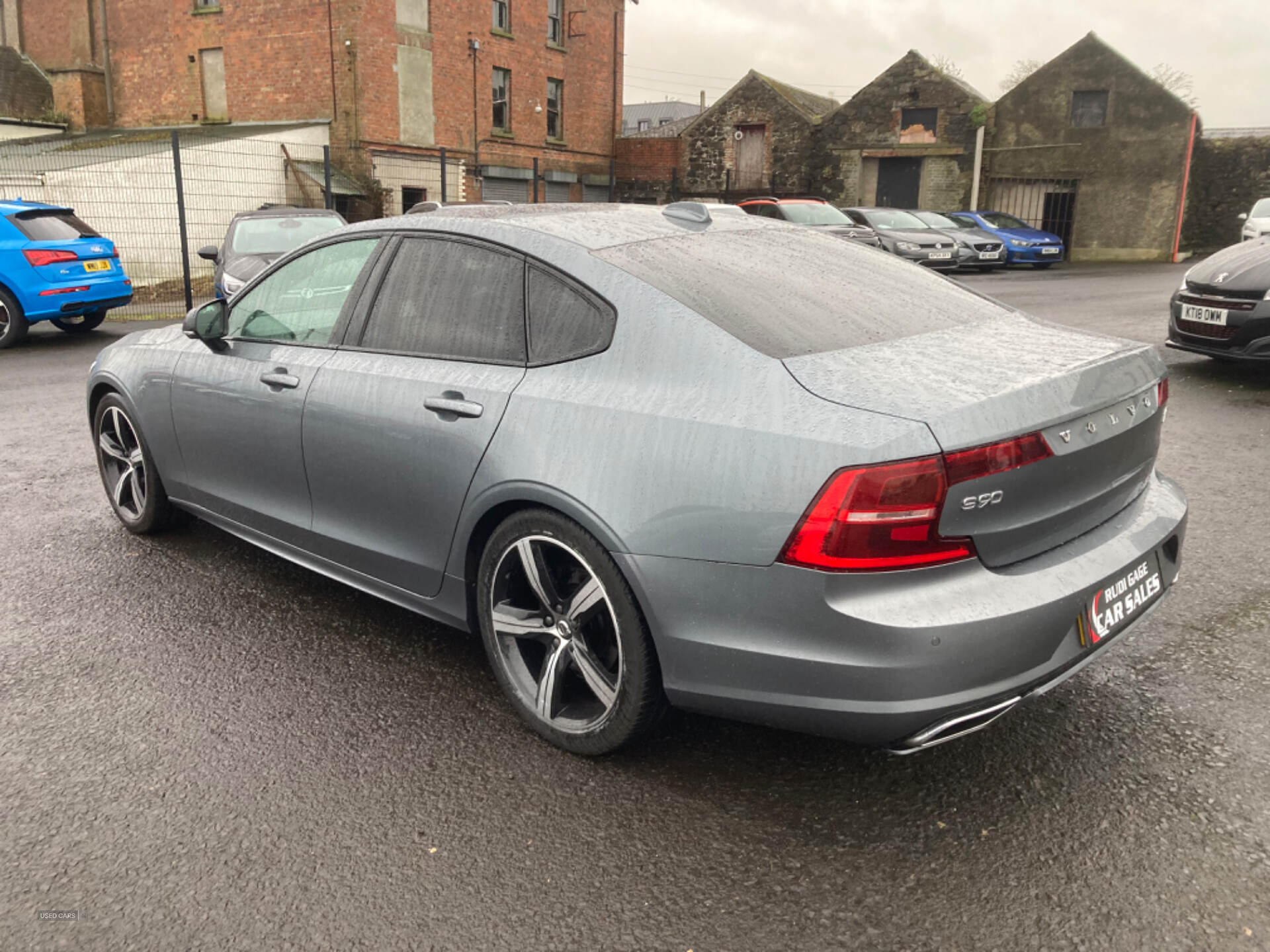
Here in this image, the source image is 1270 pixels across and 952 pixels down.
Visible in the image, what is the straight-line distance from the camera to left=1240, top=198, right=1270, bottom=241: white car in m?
20.8

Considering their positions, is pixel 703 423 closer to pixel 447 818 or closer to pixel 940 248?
pixel 447 818

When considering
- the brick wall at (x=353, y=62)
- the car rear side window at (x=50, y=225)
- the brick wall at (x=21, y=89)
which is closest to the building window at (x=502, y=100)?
the brick wall at (x=353, y=62)

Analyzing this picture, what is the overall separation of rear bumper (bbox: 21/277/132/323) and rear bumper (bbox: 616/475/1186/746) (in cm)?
1143

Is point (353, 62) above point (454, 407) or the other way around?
above

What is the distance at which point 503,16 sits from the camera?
32125 millimetres

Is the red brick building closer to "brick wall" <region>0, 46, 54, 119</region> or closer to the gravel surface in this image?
"brick wall" <region>0, 46, 54, 119</region>

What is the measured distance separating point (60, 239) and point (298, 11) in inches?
762

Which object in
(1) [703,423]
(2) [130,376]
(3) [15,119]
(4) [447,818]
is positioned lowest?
(4) [447,818]

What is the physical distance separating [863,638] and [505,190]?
32385 mm

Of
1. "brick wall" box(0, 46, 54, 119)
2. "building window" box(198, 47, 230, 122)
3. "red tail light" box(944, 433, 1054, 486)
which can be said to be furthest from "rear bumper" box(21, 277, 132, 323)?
"brick wall" box(0, 46, 54, 119)

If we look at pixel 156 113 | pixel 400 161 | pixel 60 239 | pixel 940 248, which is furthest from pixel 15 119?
pixel 940 248

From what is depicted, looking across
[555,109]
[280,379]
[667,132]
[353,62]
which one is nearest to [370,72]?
[353,62]

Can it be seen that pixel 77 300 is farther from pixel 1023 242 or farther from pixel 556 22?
pixel 556 22

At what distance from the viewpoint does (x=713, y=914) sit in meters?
2.31
